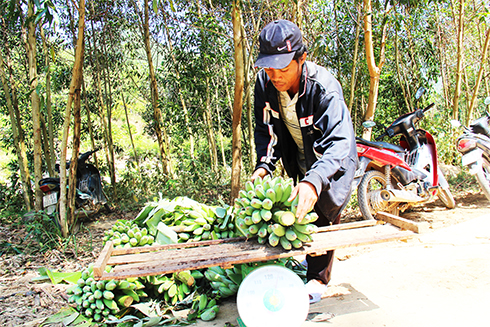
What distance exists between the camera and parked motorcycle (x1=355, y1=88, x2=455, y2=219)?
3992 mm

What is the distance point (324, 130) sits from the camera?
82.9 inches

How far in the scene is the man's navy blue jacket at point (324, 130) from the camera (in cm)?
197

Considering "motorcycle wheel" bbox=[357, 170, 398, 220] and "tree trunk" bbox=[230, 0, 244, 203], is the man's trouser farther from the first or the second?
"tree trunk" bbox=[230, 0, 244, 203]

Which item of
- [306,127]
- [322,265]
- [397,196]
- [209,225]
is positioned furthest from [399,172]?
[209,225]

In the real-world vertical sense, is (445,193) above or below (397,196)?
below

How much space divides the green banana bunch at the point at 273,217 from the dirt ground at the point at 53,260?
5.36 ft

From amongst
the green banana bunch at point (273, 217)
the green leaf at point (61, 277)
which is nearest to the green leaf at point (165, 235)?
the green banana bunch at point (273, 217)

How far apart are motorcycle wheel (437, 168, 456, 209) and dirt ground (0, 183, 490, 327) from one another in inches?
4.3

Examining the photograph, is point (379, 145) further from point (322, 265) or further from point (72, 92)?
point (72, 92)

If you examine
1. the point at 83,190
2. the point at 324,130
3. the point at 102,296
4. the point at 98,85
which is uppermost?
the point at 98,85

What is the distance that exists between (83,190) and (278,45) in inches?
160

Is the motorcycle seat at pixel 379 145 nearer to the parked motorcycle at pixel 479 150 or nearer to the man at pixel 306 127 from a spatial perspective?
the parked motorcycle at pixel 479 150

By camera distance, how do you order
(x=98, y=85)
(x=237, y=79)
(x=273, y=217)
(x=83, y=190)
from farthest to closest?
1. (x=98, y=85)
2. (x=83, y=190)
3. (x=237, y=79)
4. (x=273, y=217)

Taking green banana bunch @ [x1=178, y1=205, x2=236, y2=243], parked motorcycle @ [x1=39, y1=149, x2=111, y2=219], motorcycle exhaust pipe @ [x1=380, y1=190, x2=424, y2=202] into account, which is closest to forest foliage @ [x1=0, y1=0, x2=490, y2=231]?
parked motorcycle @ [x1=39, y1=149, x2=111, y2=219]
